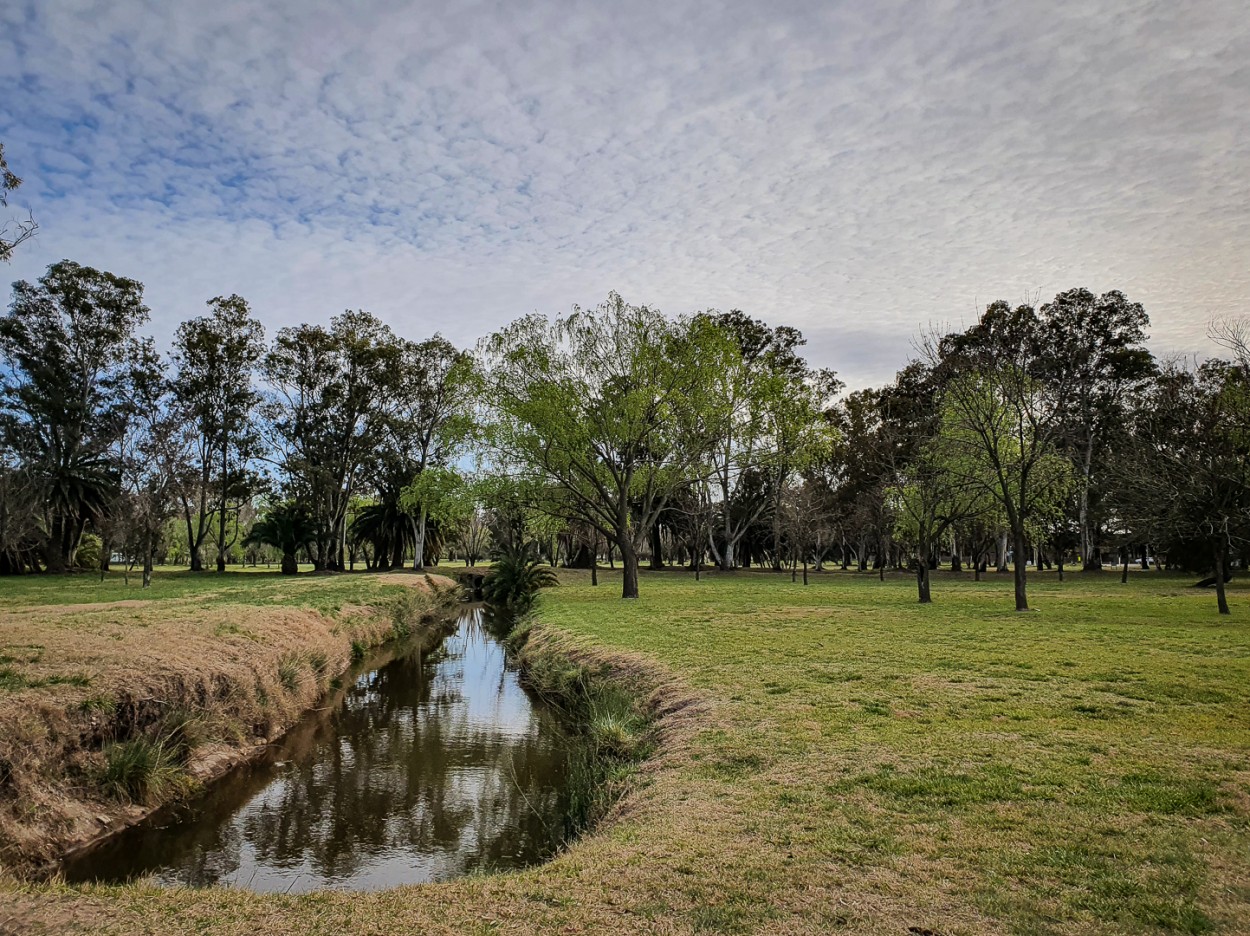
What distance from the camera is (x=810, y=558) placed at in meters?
90.2

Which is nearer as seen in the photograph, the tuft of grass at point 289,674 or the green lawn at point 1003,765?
the green lawn at point 1003,765

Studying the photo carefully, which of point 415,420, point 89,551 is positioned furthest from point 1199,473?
point 89,551

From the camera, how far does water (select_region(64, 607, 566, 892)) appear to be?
296 inches

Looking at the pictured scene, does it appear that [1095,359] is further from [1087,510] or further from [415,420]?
[415,420]

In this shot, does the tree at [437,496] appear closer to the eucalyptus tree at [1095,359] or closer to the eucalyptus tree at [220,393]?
the eucalyptus tree at [220,393]

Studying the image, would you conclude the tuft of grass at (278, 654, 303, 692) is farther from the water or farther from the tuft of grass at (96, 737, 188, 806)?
the tuft of grass at (96, 737, 188, 806)

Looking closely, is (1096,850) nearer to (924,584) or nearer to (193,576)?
(924,584)

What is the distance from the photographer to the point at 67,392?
1711 inches

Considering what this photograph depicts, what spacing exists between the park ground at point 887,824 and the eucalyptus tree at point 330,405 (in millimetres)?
42253

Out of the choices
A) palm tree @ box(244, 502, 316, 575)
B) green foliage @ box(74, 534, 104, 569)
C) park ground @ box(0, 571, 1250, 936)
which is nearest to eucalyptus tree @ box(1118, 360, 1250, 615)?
park ground @ box(0, 571, 1250, 936)

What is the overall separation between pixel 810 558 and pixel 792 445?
59.3 metres

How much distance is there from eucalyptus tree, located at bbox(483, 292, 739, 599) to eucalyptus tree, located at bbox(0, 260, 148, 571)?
2312 centimetres

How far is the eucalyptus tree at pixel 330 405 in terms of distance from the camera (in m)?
49.7

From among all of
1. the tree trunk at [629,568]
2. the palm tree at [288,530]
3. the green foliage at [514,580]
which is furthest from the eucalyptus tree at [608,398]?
the palm tree at [288,530]
